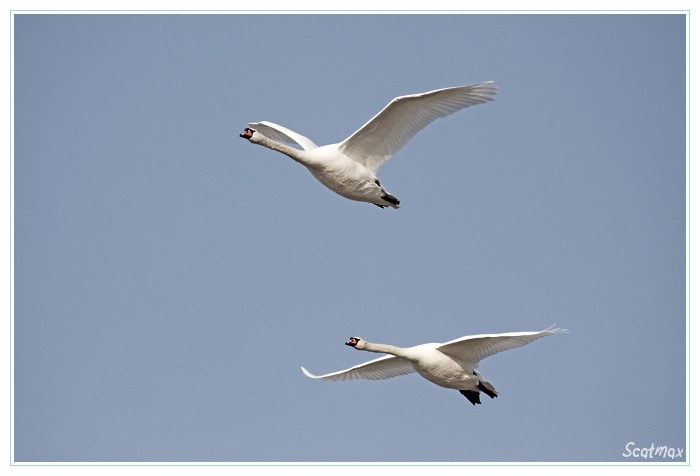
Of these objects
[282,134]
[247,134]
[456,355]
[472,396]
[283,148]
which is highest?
[282,134]

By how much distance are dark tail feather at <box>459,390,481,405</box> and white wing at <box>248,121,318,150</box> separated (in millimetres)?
6815

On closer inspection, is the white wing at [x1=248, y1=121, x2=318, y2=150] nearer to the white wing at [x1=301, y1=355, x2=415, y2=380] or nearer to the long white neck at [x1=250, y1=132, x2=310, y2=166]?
the long white neck at [x1=250, y1=132, x2=310, y2=166]

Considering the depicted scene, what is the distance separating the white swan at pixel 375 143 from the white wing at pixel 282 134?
1760mm

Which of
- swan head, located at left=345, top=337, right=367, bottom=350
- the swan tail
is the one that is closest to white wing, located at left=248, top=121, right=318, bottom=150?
swan head, located at left=345, top=337, right=367, bottom=350

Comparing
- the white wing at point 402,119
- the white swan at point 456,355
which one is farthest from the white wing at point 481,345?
the white wing at point 402,119

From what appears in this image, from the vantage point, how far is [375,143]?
31594 millimetres

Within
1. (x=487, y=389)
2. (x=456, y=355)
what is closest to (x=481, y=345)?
(x=456, y=355)

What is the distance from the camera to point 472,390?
31.6m

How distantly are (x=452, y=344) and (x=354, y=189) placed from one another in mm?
4056

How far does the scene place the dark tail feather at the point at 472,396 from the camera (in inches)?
1255

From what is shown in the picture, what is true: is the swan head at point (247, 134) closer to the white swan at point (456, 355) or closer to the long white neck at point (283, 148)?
the long white neck at point (283, 148)

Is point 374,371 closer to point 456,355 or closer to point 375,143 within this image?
point 456,355

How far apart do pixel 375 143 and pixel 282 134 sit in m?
3.95
